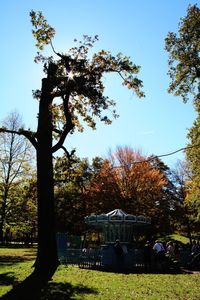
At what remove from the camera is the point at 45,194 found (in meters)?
15.5

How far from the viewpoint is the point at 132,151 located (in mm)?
47656

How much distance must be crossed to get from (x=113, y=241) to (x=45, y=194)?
15058mm

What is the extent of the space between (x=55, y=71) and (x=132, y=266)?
45.5 feet

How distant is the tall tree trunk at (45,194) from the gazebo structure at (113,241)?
393 inches

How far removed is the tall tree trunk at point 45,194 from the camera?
14867mm

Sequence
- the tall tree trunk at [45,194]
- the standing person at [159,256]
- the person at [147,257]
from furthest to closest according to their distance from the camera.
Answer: the standing person at [159,256], the person at [147,257], the tall tree trunk at [45,194]

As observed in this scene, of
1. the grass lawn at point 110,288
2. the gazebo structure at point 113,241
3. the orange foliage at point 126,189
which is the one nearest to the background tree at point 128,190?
the orange foliage at point 126,189

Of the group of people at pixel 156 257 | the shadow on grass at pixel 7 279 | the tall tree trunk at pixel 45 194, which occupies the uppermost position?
the tall tree trunk at pixel 45 194

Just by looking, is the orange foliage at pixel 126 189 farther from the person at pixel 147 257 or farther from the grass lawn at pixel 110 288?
the grass lawn at pixel 110 288

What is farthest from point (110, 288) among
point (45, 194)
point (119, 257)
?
point (119, 257)

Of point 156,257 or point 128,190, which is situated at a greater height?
point 128,190

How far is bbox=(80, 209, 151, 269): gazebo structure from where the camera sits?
24.9m

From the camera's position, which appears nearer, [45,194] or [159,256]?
[45,194]

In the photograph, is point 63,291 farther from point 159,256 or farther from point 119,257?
point 159,256
